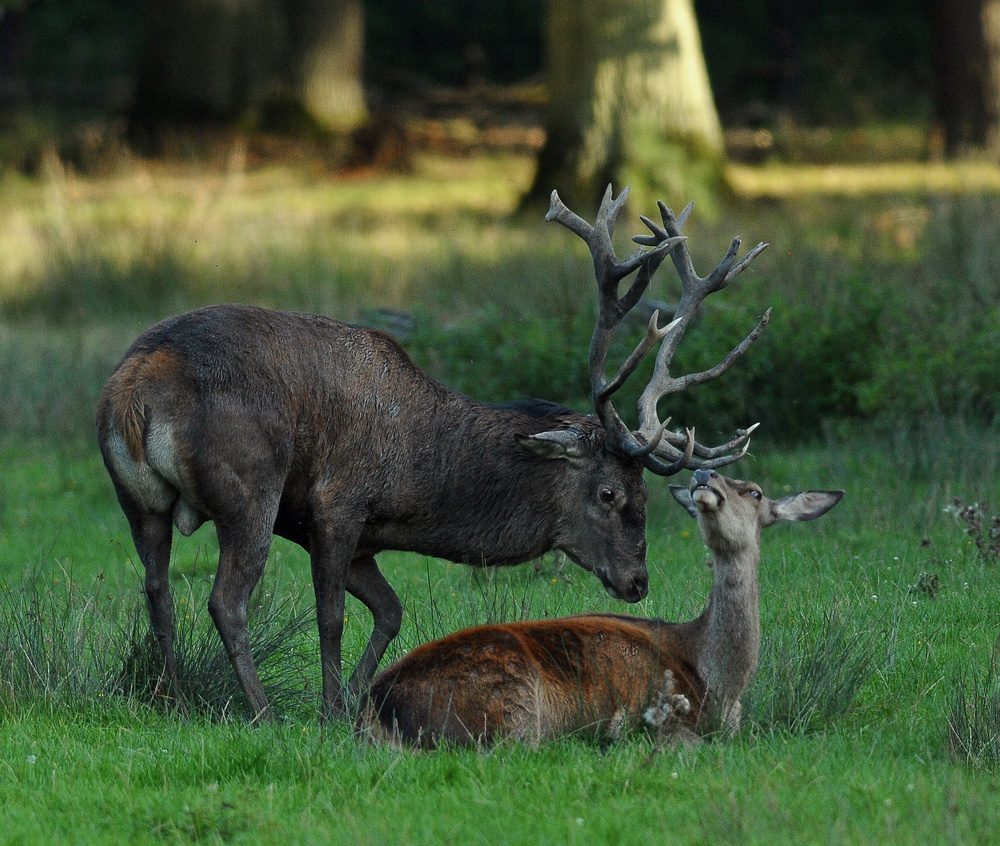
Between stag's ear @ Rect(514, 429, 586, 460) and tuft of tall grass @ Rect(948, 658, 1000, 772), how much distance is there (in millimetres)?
2044

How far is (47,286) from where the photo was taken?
16.8 metres

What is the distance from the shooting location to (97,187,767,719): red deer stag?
6199 mm

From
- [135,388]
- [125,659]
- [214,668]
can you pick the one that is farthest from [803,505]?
[125,659]

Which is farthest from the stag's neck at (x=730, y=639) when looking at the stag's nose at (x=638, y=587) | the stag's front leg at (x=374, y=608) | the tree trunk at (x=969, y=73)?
the tree trunk at (x=969, y=73)

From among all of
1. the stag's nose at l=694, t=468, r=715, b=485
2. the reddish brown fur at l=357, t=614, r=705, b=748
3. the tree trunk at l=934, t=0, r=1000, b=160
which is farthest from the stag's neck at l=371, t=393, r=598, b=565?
the tree trunk at l=934, t=0, r=1000, b=160

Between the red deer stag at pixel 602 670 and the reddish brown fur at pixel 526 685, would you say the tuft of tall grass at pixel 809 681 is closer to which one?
the red deer stag at pixel 602 670

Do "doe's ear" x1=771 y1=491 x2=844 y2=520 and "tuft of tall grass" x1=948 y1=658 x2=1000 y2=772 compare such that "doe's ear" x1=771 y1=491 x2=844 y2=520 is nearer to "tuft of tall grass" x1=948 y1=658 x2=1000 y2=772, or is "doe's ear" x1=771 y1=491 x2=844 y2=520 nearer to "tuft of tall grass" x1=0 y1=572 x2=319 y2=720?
"tuft of tall grass" x1=948 y1=658 x2=1000 y2=772

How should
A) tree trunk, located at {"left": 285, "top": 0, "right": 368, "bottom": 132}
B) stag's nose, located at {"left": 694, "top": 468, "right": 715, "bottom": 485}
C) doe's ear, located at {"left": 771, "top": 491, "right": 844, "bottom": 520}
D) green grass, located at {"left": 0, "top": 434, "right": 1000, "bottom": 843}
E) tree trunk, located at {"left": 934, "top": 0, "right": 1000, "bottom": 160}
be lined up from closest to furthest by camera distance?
1. green grass, located at {"left": 0, "top": 434, "right": 1000, "bottom": 843}
2. stag's nose, located at {"left": 694, "top": 468, "right": 715, "bottom": 485}
3. doe's ear, located at {"left": 771, "top": 491, "right": 844, "bottom": 520}
4. tree trunk, located at {"left": 934, "top": 0, "right": 1000, "bottom": 160}
5. tree trunk, located at {"left": 285, "top": 0, "right": 368, "bottom": 132}

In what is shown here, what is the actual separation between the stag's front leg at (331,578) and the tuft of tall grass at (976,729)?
8.37ft

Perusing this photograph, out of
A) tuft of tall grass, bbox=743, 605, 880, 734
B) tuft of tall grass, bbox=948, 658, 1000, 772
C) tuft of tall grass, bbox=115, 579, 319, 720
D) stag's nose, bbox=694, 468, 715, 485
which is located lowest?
tuft of tall grass, bbox=115, 579, 319, 720

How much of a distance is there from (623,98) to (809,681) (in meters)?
14.7

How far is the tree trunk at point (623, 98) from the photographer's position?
1947 cm

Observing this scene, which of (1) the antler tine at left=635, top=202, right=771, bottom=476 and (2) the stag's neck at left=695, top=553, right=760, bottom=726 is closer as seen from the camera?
(2) the stag's neck at left=695, top=553, right=760, bottom=726

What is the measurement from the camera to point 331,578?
6594 millimetres
